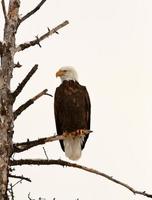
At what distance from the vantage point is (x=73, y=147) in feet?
25.8

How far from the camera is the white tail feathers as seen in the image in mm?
7797

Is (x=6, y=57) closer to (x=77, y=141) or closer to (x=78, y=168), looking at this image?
(x=78, y=168)

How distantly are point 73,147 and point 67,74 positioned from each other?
1.47 m

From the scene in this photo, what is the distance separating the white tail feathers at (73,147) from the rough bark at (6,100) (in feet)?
8.15

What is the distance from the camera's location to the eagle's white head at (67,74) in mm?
8750

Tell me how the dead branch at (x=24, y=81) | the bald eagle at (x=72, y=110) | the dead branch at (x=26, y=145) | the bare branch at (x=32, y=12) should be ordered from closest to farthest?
1. the dead branch at (x=24, y=81)
2. the dead branch at (x=26, y=145)
3. the bare branch at (x=32, y=12)
4. the bald eagle at (x=72, y=110)

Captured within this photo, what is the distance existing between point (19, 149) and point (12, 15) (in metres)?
1.54

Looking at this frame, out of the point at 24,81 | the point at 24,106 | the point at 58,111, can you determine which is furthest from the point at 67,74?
the point at 24,81

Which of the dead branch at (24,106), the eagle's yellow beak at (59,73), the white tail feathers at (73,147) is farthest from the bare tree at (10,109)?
the eagle's yellow beak at (59,73)

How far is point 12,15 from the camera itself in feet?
19.3

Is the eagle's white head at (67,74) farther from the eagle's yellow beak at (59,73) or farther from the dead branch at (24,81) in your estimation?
the dead branch at (24,81)

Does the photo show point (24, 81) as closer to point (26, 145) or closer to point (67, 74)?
point (26, 145)

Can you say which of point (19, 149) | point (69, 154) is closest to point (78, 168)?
point (19, 149)

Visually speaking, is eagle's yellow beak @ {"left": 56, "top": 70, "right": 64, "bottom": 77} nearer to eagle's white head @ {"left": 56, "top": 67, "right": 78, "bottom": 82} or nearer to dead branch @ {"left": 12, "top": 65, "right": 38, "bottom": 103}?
eagle's white head @ {"left": 56, "top": 67, "right": 78, "bottom": 82}
